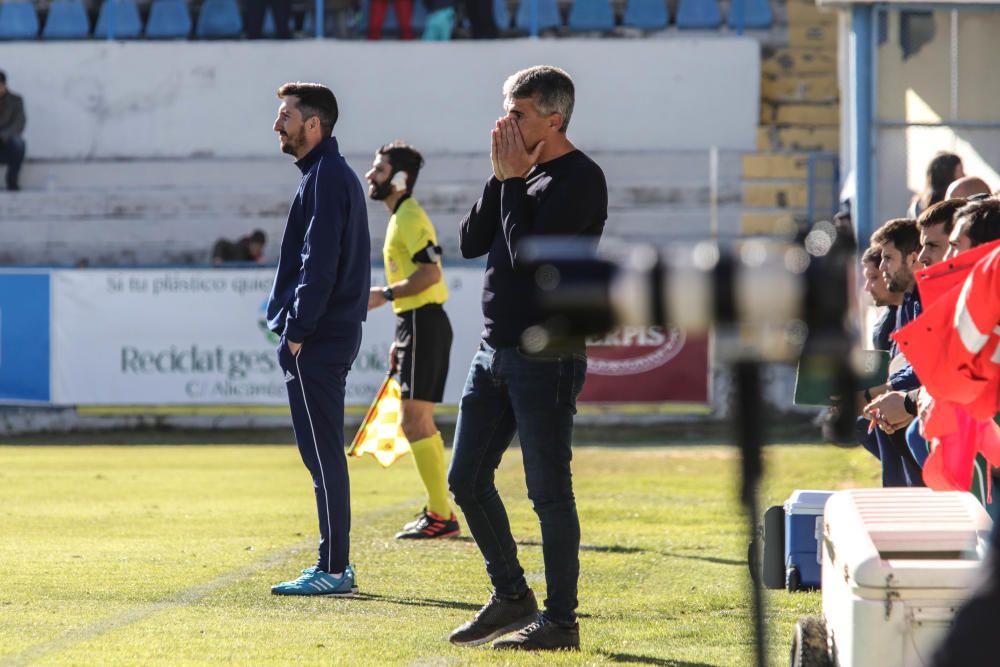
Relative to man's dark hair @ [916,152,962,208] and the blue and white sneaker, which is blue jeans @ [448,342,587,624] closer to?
the blue and white sneaker

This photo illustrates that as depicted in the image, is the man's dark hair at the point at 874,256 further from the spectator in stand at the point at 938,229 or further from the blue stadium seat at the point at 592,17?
the blue stadium seat at the point at 592,17

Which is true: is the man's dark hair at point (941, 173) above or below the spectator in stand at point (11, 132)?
below

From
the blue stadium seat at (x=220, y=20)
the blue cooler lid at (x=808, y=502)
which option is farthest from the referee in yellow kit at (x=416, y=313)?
the blue stadium seat at (x=220, y=20)

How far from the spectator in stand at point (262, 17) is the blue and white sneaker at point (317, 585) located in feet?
58.1

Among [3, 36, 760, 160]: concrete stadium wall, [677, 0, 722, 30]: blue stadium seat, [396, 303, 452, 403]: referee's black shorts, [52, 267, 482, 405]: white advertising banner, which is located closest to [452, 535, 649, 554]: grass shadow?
[396, 303, 452, 403]: referee's black shorts

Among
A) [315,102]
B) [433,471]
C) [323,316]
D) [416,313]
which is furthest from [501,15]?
[323,316]

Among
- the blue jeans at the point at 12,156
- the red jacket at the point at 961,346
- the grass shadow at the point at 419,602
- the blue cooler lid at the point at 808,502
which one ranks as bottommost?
the grass shadow at the point at 419,602

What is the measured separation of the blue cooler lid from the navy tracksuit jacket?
1.81 metres

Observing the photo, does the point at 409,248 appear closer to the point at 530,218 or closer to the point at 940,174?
the point at 530,218

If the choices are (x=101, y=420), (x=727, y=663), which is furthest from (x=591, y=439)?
(x=727, y=663)

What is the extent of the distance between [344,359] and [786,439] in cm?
991

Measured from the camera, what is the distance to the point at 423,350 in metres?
8.30

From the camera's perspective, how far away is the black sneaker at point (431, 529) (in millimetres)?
8398

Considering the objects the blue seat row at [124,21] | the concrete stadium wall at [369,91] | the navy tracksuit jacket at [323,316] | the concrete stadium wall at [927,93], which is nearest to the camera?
the navy tracksuit jacket at [323,316]
